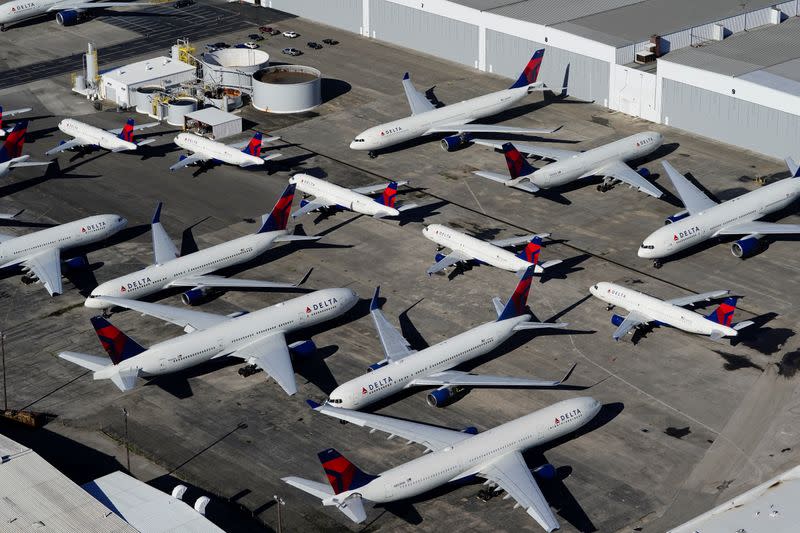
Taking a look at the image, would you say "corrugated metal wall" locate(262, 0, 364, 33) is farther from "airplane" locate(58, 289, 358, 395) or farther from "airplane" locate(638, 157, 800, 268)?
"airplane" locate(58, 289, 358, 395)

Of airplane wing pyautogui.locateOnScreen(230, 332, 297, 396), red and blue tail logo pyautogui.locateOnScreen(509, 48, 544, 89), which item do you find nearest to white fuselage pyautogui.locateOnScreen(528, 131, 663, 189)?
red and blue tail logo pyautogui.locateOnScreen(509, 48, 544, 89)

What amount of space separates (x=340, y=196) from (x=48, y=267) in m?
28.7

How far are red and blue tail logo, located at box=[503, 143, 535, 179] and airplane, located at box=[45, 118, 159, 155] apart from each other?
40.3 meters

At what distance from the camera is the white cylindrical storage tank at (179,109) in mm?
148000

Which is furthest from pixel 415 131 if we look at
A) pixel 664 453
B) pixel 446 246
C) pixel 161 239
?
pixel 664 453

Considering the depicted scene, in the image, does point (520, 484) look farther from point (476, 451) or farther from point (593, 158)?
point (593, 158)

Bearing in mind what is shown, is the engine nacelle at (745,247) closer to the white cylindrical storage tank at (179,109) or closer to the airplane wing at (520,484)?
the airplane wing at (520,484)

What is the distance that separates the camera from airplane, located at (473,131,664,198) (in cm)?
12644

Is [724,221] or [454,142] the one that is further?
[454,142]

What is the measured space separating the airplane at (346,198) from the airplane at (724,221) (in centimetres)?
2392

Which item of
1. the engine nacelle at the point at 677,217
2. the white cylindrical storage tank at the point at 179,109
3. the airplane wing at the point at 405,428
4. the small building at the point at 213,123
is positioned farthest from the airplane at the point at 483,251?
the white cylindrical storage tank at the point at 179,109

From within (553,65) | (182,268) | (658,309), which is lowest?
(658,309)

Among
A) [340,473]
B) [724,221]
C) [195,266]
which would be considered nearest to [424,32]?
[724,221]

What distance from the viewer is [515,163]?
415 feet
